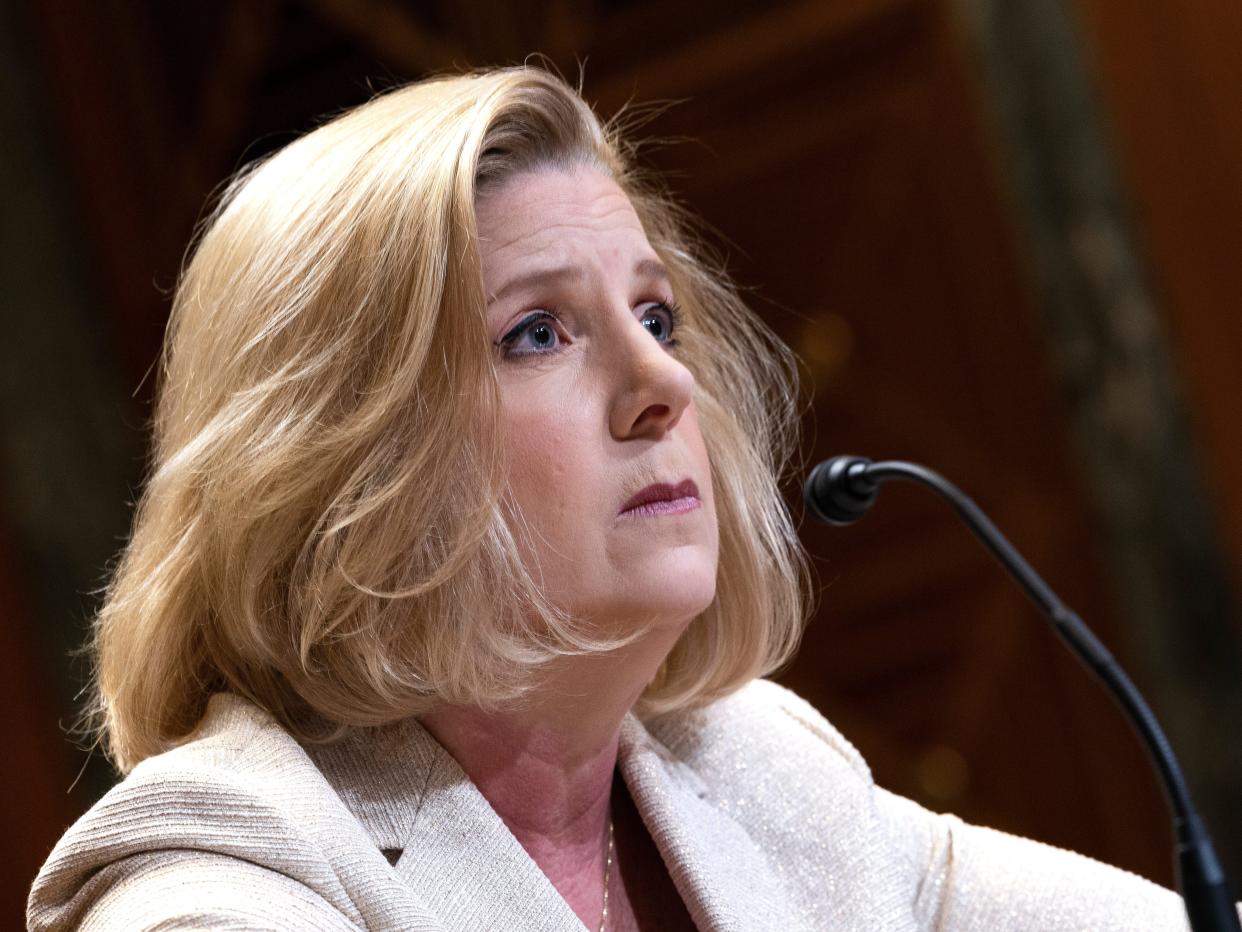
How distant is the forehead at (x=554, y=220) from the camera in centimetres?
150

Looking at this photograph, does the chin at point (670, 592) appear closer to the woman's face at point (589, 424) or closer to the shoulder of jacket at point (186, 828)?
the woman's face at point (589, 424)

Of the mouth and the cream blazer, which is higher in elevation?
the mouth

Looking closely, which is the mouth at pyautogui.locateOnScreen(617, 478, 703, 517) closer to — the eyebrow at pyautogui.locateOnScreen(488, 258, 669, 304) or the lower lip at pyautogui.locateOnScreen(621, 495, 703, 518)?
the lower lip at pyautogui.locateOnScreen(621, 495, 703, 518)

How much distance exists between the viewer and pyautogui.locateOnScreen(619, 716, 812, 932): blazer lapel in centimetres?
157

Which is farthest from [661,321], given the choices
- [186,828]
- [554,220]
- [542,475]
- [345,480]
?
[186,828]

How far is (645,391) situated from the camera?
4.83ft

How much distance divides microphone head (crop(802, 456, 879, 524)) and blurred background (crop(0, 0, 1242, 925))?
2318 mm

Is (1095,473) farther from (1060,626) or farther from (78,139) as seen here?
(78,139)

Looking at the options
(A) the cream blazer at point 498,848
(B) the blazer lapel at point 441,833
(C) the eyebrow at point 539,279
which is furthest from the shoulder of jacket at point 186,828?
(C) the eyebrow at point 539,279

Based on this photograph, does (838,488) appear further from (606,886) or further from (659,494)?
(606,886)

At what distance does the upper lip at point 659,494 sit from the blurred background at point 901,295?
7.65ft

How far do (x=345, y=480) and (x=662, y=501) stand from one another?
0.29m

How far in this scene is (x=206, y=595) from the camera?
4.86 ft

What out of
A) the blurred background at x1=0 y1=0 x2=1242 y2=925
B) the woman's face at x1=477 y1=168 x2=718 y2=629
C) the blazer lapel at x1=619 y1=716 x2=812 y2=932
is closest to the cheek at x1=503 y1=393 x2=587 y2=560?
the woman's face at x1=477 y1=168 x2=718 y2=629
